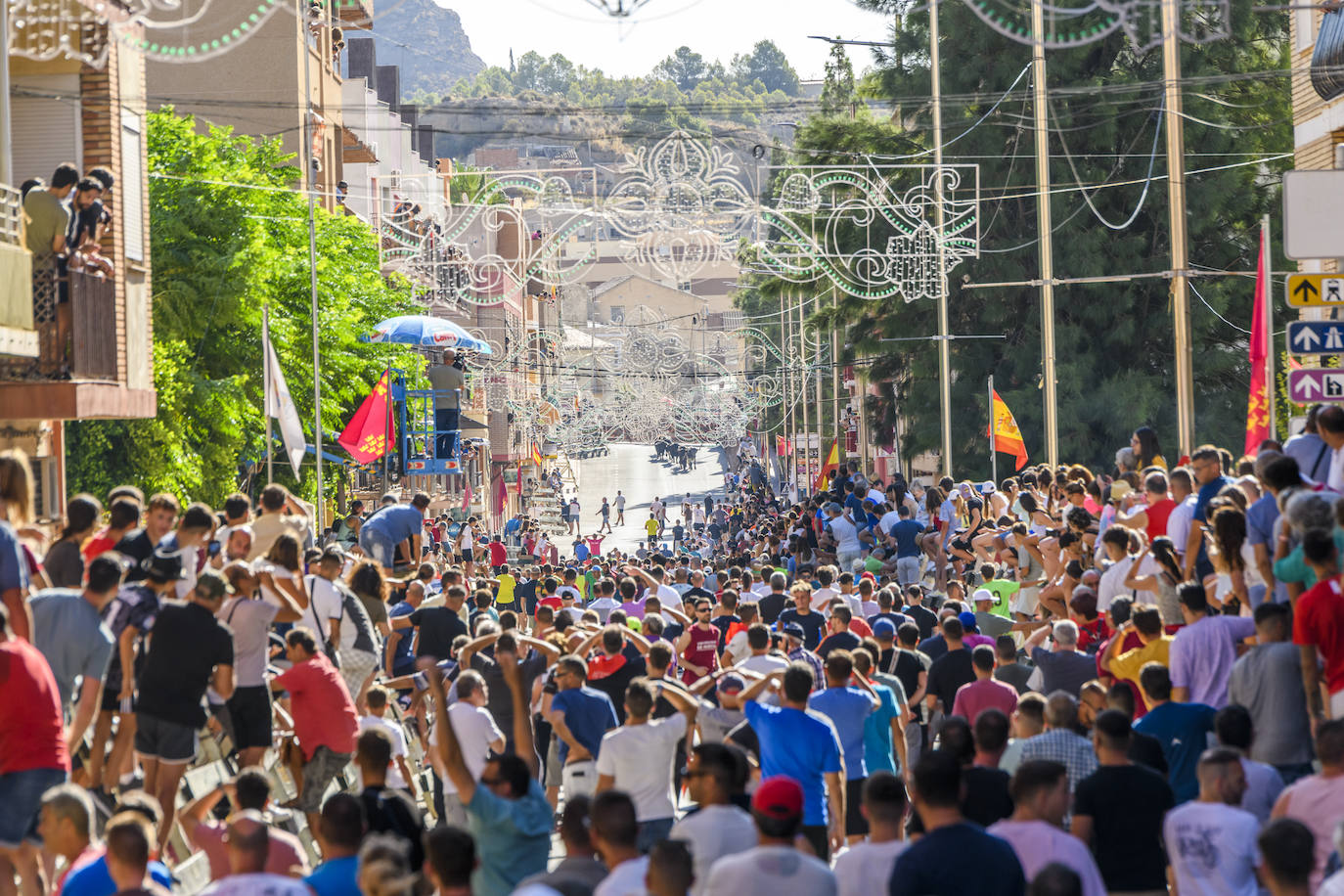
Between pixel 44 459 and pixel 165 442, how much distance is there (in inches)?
347

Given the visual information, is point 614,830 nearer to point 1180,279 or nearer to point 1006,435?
point 1180,279

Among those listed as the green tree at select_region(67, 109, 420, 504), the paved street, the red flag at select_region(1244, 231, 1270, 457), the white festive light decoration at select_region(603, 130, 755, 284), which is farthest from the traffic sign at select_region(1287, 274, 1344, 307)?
the paved street

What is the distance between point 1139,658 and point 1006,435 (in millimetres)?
17480

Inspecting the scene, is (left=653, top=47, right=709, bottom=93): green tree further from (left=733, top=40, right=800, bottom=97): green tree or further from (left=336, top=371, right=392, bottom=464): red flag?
(left=336, top=371, right=392, bottom=464): red flag

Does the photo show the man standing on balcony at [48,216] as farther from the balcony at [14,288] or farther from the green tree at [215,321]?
the green tree at [215,321]

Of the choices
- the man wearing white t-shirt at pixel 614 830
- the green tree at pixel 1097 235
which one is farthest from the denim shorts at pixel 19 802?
the green tree at pixel 1097 235

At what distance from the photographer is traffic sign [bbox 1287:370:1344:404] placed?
1330 centimetres

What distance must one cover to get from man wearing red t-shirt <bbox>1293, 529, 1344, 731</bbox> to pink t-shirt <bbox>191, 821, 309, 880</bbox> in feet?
16.0

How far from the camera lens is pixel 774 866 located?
6359 millimetres

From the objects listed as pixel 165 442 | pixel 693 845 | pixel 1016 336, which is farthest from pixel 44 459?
pixel 1016 336

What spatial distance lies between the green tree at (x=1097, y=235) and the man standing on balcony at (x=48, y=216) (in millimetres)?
23641

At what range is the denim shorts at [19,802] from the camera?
7.88 metres

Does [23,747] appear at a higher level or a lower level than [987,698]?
higher

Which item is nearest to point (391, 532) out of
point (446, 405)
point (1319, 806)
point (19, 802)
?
point (19, 802)
